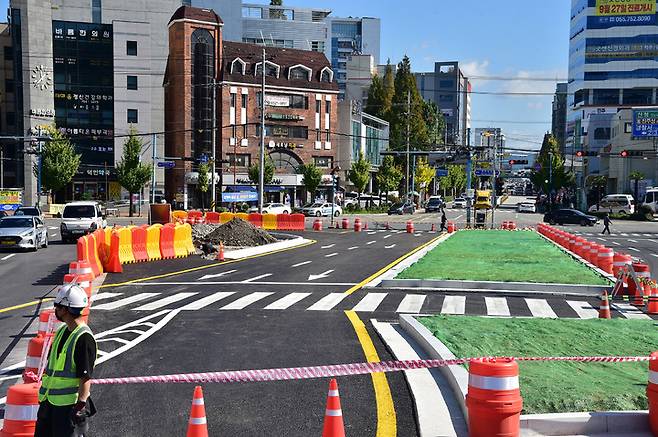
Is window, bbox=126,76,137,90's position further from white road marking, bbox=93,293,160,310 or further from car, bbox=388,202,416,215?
white road marking, bbox=93,293,160,310

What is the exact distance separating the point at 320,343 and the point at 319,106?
8277cm

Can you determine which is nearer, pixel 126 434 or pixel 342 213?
pixel 126 434

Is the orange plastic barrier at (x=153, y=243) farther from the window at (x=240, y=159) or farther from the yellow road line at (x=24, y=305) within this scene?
the window at (x=240, y=159)

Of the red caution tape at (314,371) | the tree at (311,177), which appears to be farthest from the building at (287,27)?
the red caution tape at (314,371)

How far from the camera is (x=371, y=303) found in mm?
17375

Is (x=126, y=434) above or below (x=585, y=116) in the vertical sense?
below

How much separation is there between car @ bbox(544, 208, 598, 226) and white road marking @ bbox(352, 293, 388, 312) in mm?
50813

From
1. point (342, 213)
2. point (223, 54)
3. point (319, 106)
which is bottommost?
point (342, 213)

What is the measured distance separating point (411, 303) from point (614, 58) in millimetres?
131676

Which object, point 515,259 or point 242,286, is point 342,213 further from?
point 242,286

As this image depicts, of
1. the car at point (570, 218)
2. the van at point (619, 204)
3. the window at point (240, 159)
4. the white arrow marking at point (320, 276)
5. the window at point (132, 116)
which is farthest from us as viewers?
the window at point (132, 116)

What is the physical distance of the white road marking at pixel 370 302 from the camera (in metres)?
16.5

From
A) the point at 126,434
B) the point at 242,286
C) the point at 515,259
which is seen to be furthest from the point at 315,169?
the point at 126,434

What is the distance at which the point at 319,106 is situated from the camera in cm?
9350
